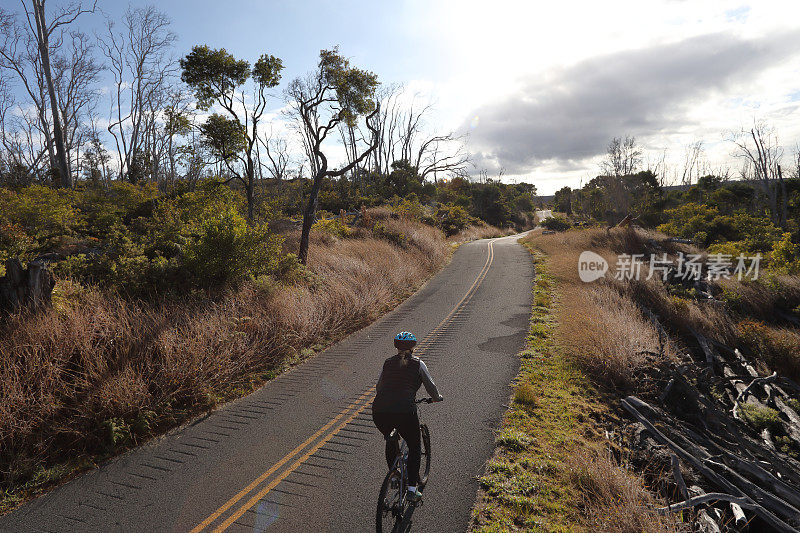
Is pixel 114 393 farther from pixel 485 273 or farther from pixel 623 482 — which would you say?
pixel 485 273

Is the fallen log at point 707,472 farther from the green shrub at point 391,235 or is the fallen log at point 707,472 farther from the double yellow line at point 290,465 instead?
the green shrub at point 391,235

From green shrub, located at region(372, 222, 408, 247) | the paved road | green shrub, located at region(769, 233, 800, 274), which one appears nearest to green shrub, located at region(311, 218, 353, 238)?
green shrub, located at region(372, 222, 408, 247)

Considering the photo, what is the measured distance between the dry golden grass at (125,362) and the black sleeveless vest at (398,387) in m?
4.82

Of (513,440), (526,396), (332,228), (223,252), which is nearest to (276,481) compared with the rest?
(513,440)

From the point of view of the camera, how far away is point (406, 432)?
14.3 feet

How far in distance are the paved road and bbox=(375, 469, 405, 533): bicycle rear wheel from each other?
225 millimetres

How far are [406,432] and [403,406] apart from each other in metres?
0.35

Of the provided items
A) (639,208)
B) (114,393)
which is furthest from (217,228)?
(639,208)

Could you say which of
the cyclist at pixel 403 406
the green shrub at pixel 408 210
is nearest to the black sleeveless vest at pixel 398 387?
the cyclist at pixel 403 406

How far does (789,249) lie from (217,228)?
2486cm

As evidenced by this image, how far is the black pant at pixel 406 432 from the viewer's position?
14.1 ft

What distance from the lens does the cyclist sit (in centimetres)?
429

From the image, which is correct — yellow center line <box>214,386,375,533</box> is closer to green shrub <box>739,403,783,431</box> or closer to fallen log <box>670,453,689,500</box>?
fallen log <box>670,453,689,500</box>

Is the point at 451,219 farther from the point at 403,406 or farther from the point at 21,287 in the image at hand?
the point at 403,406
